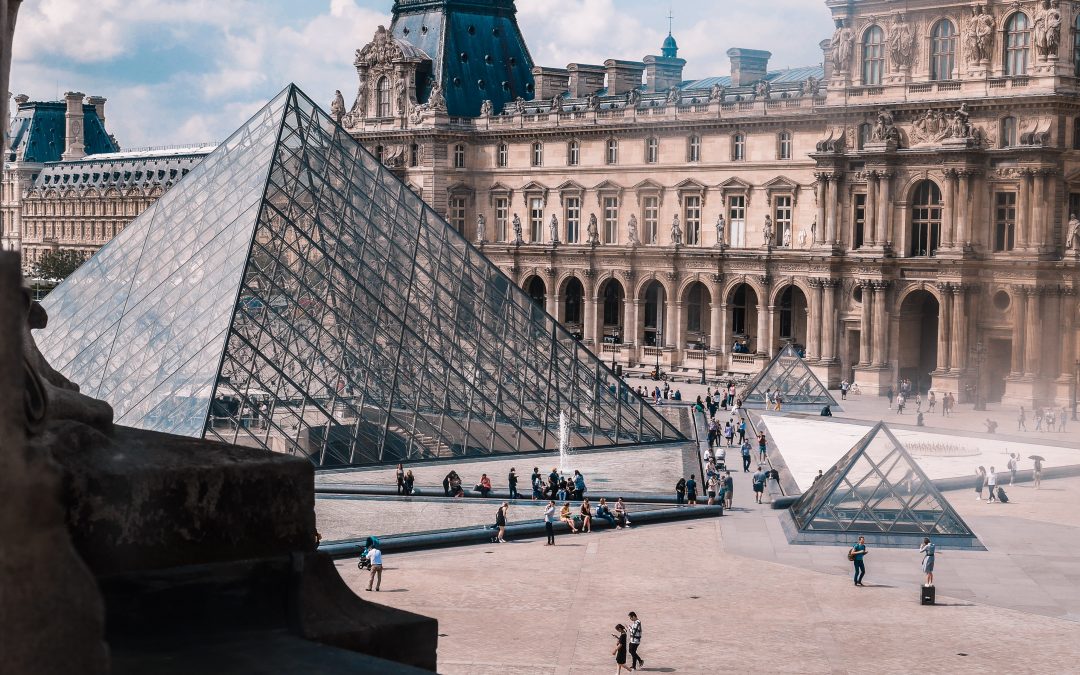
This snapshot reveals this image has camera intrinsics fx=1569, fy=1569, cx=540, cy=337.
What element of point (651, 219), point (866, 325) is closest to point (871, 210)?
point (866, 325)

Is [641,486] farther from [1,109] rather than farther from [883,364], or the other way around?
[1,109]

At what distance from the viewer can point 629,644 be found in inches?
719

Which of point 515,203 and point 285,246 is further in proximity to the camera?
point 515,203

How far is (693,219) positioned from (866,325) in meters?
11.7

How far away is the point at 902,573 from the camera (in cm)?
2464

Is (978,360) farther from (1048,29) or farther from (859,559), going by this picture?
(859,559)

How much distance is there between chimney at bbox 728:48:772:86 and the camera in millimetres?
63781

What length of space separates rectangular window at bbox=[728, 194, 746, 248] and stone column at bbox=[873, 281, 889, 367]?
9075 millimetres

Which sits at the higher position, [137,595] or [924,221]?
[924,221]

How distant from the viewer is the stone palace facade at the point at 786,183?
161ft

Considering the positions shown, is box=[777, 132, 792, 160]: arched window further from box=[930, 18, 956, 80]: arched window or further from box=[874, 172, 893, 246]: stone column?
box=[930, 18, 956, 80]: arched window

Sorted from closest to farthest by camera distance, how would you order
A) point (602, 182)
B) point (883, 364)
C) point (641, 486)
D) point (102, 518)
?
1. point (102, 518)
2. point (641, 486)
3. point (883, 364)
4. point (602, 182)

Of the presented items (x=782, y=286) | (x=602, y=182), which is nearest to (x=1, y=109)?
(x=782, y=286)

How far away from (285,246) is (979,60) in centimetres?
2550
